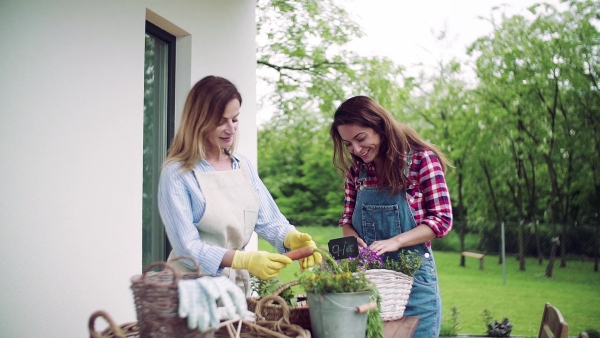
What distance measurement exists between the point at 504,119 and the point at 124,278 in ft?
33.7

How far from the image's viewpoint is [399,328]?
1.76m

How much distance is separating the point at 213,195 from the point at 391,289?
63 centimetres

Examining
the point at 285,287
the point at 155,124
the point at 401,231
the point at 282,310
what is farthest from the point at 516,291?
the point at 282,310

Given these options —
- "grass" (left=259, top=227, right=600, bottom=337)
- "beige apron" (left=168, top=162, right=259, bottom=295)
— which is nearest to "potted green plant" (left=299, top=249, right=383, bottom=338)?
"beige apron" (left=168, top=162, right=259, bottom=295)

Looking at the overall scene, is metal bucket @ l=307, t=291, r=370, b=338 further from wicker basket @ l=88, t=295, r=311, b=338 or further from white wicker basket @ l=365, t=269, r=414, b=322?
white wicker basket @ l=365, t=269, r=414, b=322

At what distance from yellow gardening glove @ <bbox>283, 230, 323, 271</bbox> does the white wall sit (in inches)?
38.0

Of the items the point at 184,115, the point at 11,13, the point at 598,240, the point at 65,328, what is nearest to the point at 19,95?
the point at 11,13

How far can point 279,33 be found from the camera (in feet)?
33.1

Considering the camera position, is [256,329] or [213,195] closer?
[256,329]

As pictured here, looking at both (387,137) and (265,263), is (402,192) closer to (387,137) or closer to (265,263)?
(387,137)

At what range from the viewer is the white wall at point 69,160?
2100mm

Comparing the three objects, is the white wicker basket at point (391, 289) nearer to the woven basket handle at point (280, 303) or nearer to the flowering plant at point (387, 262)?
the flowering plant at point (387, 262)

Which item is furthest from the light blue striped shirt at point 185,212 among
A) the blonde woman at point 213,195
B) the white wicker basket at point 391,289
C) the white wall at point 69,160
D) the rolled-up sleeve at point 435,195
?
the white wall at point 69,160

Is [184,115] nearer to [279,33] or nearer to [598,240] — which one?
[279,33]
